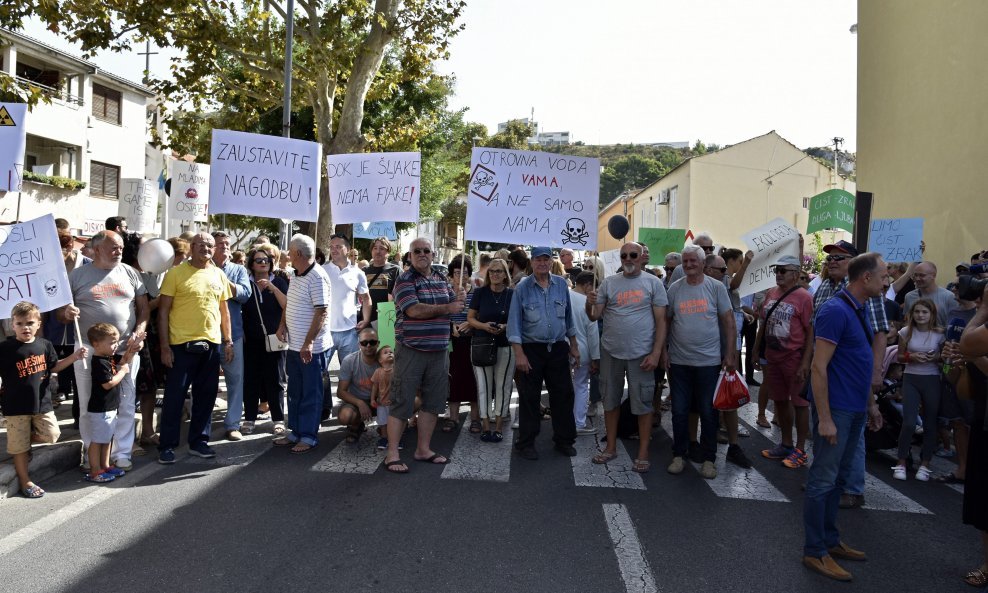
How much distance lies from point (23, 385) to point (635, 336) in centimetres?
477

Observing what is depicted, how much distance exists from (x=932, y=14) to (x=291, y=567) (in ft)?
47.6

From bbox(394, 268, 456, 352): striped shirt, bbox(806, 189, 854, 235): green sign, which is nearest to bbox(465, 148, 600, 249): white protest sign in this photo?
bbox(394, 268, 456, 352): striped shirt

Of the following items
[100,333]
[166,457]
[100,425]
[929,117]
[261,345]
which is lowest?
[166,457]

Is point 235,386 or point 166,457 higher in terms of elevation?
point 235,386

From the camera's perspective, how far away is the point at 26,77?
1051 inches

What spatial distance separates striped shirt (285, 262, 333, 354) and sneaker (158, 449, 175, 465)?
1344mm

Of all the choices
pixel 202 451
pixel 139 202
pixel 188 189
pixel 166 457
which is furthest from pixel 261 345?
pixel 139 202

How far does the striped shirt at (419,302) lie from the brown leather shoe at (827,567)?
330cm

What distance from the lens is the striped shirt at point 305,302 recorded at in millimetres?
6375

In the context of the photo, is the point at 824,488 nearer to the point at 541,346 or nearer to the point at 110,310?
the point at 541,346

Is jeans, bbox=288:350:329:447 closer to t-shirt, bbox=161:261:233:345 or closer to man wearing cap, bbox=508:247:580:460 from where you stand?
t-shirt, bbox=161:261:233:345

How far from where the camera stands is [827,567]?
3990 mm

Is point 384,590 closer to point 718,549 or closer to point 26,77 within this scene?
point 718,549

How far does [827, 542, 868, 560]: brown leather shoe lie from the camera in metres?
4.26
